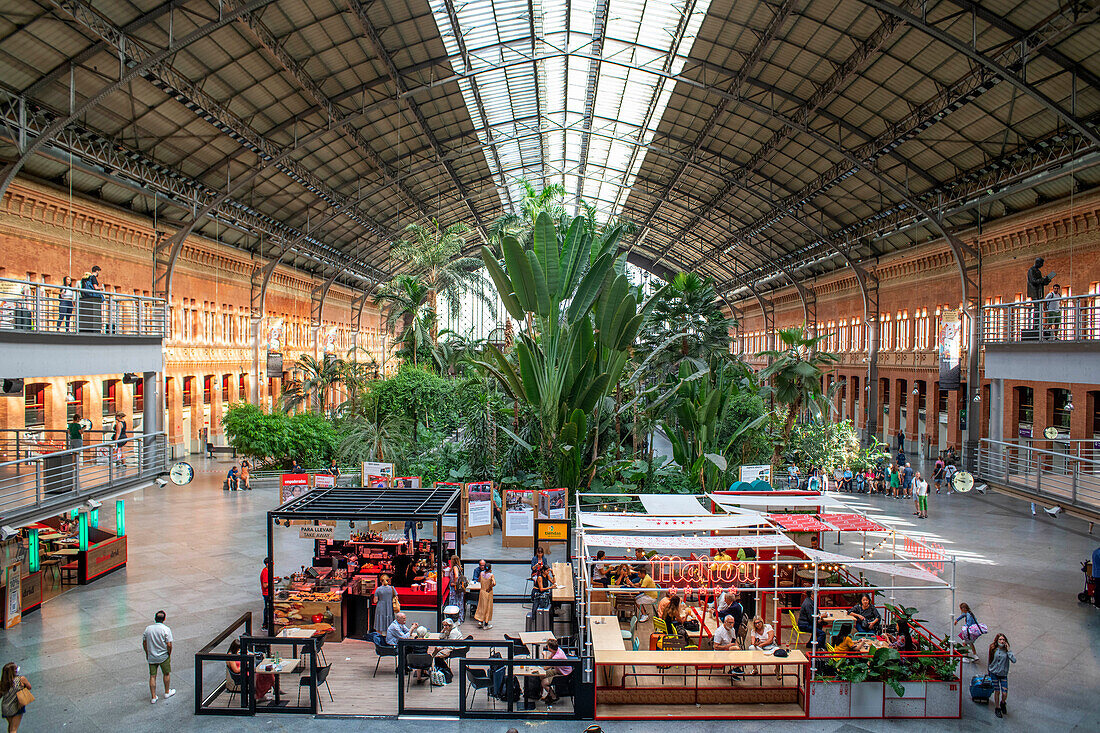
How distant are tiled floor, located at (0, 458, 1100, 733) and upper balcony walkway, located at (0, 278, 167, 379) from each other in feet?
13.1

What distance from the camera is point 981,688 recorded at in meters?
9.05

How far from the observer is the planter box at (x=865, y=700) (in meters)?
8.79

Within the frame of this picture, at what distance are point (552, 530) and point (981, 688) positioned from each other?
7756mm

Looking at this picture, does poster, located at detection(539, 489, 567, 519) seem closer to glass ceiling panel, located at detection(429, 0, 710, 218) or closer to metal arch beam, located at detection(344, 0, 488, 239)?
metal arch beam, located at detection(344, 0, 488, 239)

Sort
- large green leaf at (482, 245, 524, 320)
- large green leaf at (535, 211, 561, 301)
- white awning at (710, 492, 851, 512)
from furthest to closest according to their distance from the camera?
large green leaf at (482, 245, 524, 320), large green leaf at (535, 211, 561, 301), white awning at (710, 492, 851, 512)

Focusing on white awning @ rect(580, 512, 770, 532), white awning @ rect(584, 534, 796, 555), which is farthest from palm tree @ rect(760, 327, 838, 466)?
white awning @ rect(584, 534, 796, 555)

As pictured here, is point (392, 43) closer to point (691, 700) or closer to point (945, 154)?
point (945, 154)

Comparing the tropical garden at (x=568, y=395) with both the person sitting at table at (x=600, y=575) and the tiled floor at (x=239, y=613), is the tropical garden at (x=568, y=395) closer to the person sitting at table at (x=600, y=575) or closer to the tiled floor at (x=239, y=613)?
the person sitting at table at (x=600, y=575)

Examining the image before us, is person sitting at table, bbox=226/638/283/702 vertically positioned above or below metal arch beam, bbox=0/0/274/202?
below

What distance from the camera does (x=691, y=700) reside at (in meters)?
8.97

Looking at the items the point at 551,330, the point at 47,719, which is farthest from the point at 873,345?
the point at 47,719

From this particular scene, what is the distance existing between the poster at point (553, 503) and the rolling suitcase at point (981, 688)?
26.0 feet

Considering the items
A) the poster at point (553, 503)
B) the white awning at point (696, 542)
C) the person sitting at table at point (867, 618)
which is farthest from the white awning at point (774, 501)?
the poster at point (553, 503)

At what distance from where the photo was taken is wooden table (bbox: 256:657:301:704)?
8.74 metres
